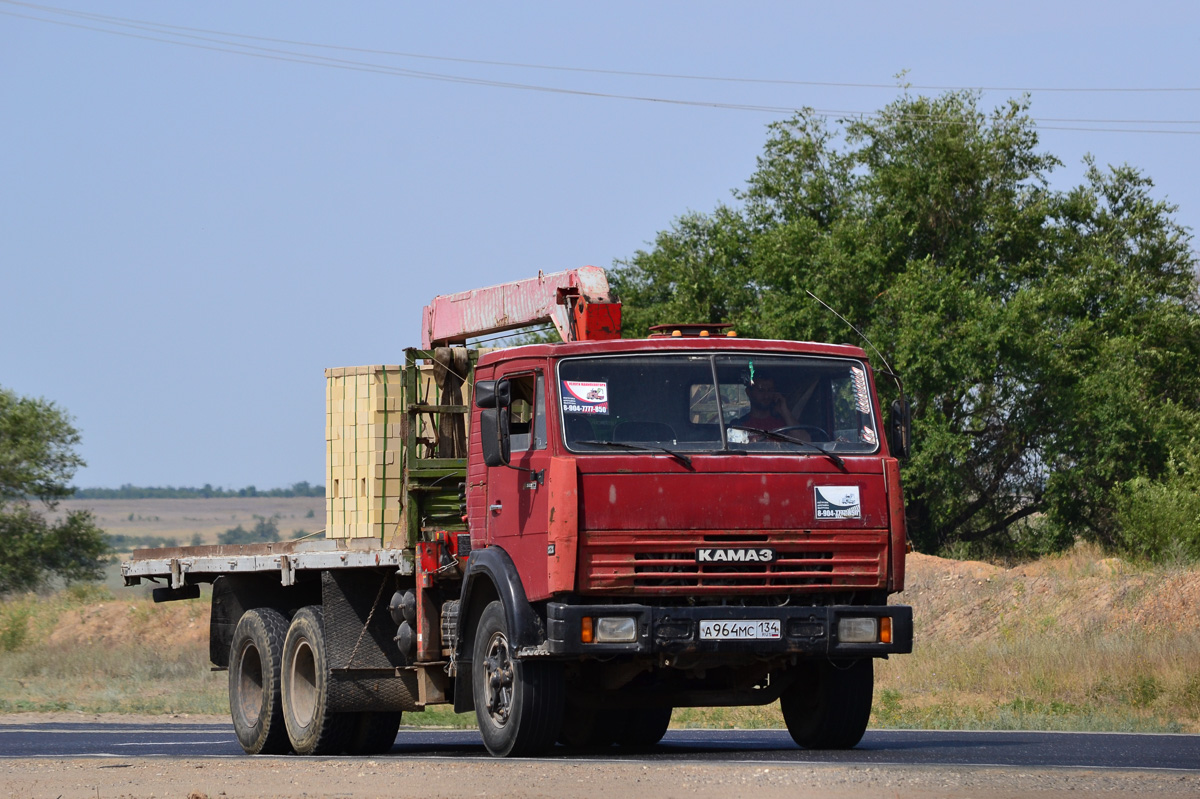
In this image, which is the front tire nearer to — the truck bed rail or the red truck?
the red truck

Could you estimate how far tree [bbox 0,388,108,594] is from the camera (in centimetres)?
4497

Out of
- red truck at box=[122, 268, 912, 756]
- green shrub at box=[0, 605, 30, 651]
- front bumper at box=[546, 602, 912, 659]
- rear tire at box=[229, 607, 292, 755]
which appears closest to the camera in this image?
front bumper at box=[546, 602, 912, 659]

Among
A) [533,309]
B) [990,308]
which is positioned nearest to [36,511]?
[990,308]

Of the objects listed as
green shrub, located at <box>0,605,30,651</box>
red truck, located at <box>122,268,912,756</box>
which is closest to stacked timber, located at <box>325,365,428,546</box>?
red truck, located at <box>122,268,912,756</box>

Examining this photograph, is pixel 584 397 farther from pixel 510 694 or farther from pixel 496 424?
pixel 510 694

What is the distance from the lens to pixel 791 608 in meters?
10.5

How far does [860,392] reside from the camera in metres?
11.2

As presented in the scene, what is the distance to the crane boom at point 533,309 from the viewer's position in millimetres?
12477

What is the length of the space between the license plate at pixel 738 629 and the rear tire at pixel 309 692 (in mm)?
4088

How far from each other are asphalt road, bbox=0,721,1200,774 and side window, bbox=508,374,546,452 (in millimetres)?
2167

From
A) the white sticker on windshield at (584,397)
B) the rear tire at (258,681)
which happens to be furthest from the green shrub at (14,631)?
the white sticker on windshield at (584,397)

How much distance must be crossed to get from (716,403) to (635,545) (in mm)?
1210

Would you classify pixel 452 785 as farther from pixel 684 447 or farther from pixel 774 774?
pixel 684 447

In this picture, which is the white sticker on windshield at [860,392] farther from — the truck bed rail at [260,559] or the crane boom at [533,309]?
the truck bed rail at [260,559]
